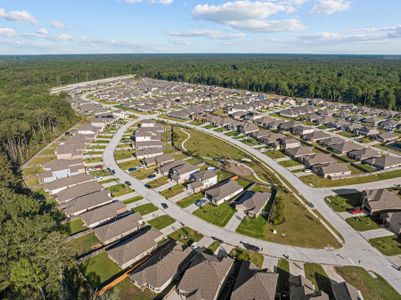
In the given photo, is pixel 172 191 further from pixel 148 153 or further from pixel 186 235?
pixel 148 153

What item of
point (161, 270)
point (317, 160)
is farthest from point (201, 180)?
point (317, 160)

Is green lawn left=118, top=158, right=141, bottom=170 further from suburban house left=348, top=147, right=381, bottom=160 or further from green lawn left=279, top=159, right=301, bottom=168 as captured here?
suburban house left=348, top=147, right=381, bottom=160

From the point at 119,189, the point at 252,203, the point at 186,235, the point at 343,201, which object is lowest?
the point at 186,235

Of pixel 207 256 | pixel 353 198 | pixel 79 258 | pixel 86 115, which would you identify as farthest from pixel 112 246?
pixel 86 115

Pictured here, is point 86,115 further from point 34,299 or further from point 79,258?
point 34,299

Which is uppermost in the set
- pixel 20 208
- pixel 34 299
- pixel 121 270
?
pixel 20 208
